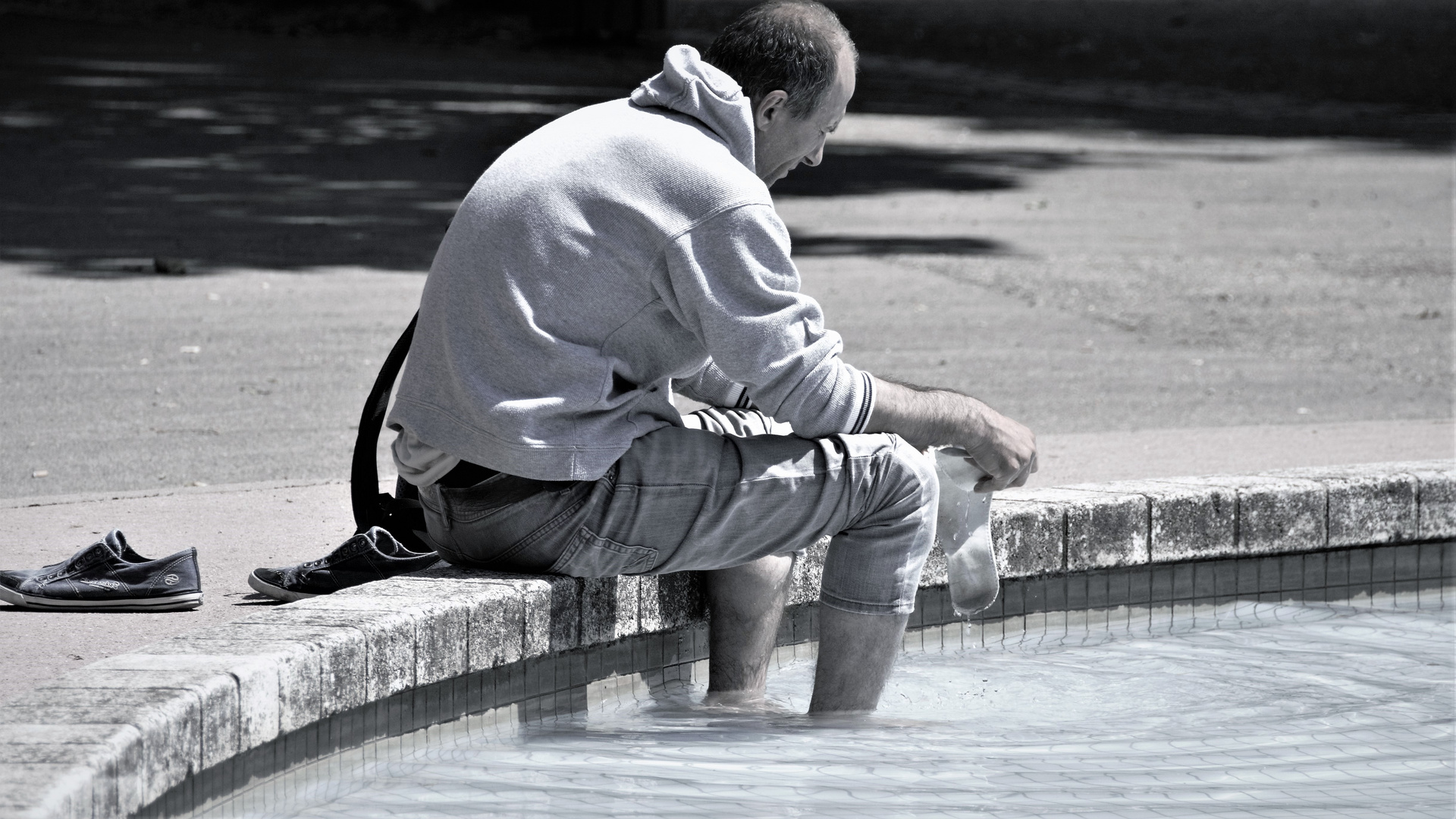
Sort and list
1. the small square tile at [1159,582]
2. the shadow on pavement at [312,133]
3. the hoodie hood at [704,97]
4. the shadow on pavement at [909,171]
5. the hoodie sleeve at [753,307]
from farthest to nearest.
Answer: the shadow on pavement at [909,171] → the shadow on pavement at [312,133] → the small square tile at [1159,582] → the hoodie hood at [704,97] → the hoodie sleeve at [753,307]

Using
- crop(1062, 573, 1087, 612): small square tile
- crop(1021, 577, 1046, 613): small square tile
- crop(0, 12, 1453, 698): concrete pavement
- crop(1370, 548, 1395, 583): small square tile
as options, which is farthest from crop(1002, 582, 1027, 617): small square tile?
crop(1370, 548, 1395, 583): small square tile

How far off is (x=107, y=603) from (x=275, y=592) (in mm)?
316

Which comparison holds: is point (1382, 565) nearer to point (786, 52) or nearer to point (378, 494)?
point (786, 52)

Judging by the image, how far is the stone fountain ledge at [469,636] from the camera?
2.54 m

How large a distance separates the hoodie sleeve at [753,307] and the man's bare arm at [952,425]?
0.59 ft

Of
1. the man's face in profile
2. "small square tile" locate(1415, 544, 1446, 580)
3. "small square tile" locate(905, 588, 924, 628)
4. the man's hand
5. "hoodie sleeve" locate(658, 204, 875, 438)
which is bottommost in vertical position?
"small square tile" locate(905, 588, 924, 628)

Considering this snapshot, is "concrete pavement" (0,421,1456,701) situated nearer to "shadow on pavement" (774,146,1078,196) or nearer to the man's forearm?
the man's forearm

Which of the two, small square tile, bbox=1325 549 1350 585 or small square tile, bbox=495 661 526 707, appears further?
small square tile, bbox=1325 549 1350 585

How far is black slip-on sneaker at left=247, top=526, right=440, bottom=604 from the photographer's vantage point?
3518 mm

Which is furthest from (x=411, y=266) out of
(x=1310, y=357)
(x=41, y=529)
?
(x=41, y=529)

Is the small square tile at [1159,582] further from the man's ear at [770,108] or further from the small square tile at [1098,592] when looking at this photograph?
the man's ear at [770,108]

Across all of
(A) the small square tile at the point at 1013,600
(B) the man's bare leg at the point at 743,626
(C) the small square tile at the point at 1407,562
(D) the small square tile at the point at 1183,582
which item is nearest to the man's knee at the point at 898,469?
(B) the man's bare leg at the point at 743,626

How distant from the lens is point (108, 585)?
3.63 meters

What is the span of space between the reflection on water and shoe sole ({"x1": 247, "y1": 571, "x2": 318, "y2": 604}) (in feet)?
1.76
